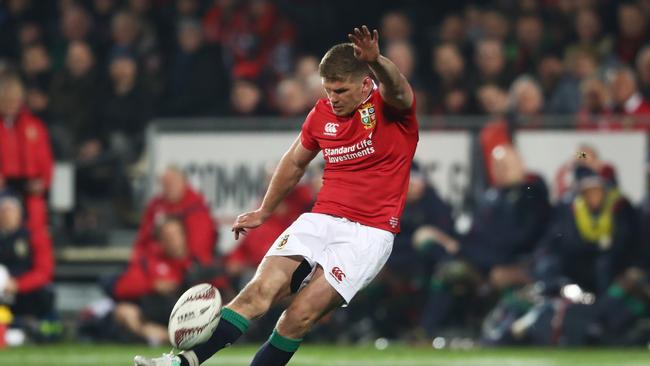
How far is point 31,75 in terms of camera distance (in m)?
17.4

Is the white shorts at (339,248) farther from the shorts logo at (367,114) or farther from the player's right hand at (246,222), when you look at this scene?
the shorts logo at (367,114)

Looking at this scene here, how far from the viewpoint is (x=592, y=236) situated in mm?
13141

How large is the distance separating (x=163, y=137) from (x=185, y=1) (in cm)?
323

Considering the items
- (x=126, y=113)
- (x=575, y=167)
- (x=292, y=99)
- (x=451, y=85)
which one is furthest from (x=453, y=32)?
(x=126, y=113)

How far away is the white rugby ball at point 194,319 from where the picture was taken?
750cm

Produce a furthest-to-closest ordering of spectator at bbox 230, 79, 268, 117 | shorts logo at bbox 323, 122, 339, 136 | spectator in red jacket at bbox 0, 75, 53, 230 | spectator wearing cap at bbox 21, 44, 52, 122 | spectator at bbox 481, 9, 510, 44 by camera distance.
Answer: spectator wearing cap at bbox 21, 44, 52, 122
spectator at bbox 481, 9, 510, 44
spectator at bbox 230, 79, 268, 117
spectator in red jacket at bbox 0, 75, 53, 230
shorts logo at bbox 323, 122, 339, 136

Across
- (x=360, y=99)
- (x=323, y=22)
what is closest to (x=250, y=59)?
(x=323, y=22)

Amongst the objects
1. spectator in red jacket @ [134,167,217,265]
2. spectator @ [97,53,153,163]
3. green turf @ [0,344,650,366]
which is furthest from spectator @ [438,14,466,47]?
green turf @ [0,344,650,366]

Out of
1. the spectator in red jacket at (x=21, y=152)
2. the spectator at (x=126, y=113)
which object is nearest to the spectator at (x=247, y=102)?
the spectator at (x=126, y=113)

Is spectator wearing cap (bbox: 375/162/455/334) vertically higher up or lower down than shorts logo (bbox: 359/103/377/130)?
lower down

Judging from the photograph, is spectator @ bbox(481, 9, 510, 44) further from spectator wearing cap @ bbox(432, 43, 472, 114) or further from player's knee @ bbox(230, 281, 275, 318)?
player's knee @ bbox(230, 281, 275, 318)

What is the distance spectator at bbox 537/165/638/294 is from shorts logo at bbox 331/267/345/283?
551 cm

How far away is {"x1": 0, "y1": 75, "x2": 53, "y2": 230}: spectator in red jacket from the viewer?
1458 centimetres

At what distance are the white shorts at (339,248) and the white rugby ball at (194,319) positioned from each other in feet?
1.84
